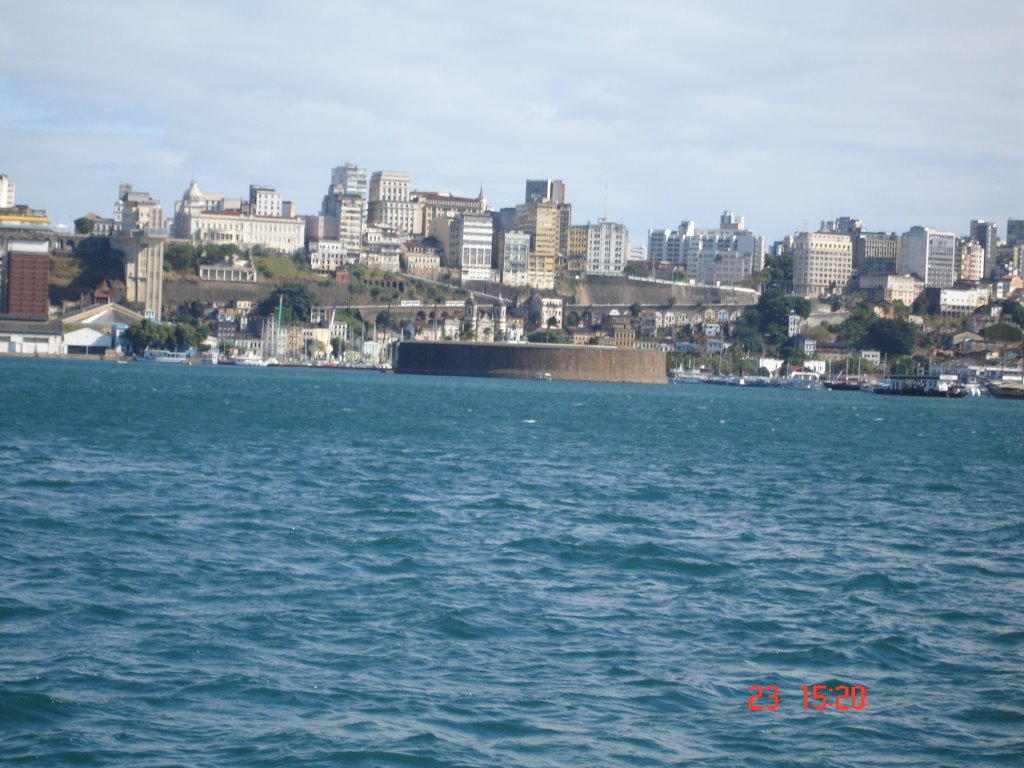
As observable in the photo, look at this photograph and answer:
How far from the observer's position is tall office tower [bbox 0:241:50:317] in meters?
137

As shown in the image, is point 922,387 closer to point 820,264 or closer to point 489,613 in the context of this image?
point 820,264

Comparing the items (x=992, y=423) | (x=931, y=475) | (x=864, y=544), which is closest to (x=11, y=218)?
(x=992, y=423)

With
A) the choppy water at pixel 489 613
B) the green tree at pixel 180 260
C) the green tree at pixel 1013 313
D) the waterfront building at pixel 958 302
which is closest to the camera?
the choppy water at pixel 489 613

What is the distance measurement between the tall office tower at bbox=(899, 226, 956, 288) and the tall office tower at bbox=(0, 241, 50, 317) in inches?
4570

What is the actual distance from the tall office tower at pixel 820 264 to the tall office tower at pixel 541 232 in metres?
33.1

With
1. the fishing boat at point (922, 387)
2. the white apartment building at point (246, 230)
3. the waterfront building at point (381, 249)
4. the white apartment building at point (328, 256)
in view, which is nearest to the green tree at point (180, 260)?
the white apartment building at point (246, 230)

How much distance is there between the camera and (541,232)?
186 metres

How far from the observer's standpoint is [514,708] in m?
11.1

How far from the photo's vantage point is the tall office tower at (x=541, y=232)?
178000 millimetres

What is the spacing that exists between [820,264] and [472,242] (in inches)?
1912

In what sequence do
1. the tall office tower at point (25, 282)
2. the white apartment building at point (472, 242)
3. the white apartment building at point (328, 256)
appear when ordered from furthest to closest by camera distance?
the white apartment building at point (472, 242)
the white apartment building at point (328, 256)
the tall office tower at point (25, 282)
